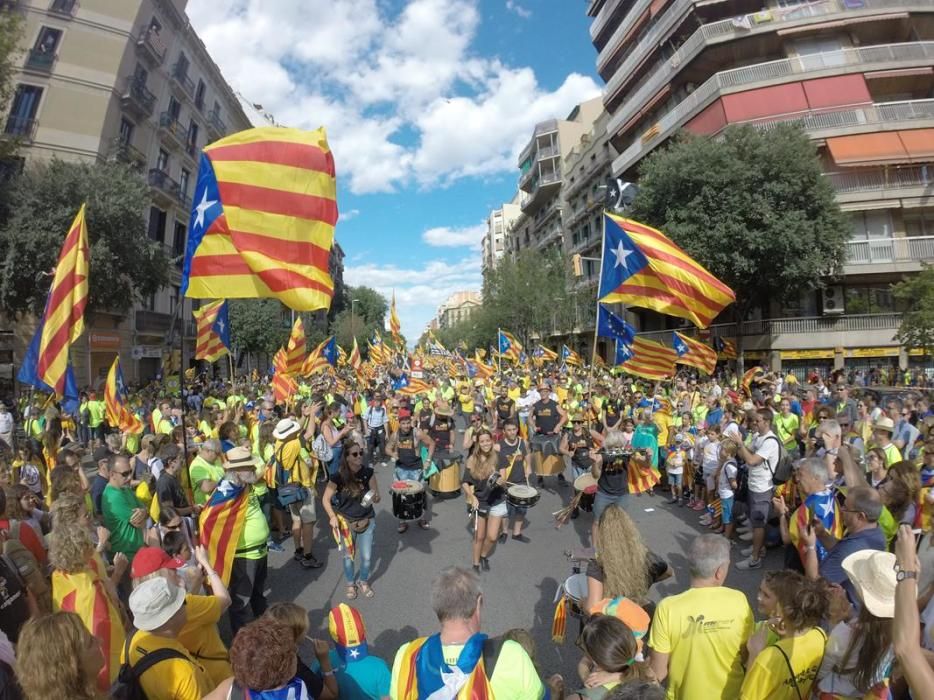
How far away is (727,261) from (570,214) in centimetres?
3079

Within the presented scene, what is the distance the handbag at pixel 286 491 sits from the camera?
656 centimetres

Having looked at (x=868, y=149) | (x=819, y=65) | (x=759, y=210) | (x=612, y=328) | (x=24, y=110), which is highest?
(x=819, y=65)

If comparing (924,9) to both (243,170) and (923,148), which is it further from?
(243,170)

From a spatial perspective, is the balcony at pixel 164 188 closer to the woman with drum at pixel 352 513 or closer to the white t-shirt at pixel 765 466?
the woman with drum at pixel 352 513

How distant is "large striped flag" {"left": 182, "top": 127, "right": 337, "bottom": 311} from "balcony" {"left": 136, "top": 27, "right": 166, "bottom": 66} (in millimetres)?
28541

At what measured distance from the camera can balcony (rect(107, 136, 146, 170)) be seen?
24.8m

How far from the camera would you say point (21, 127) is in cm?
2305

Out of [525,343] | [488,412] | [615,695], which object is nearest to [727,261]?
[488,412]

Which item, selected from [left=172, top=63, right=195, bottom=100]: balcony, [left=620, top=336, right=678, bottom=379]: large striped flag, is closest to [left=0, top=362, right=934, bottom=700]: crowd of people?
[left=620, top=336, right=678, bottom=379]: large striped flag

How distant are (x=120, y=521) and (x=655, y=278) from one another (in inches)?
287

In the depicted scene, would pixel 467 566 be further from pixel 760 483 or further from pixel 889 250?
pixel 889 250

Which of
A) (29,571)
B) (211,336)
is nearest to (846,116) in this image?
(211,336)

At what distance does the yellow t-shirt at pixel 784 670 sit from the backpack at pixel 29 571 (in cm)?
400

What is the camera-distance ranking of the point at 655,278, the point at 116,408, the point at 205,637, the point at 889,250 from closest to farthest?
the point at 205,637
the point at 655,278
the point at 116,408
the point at 889,250
